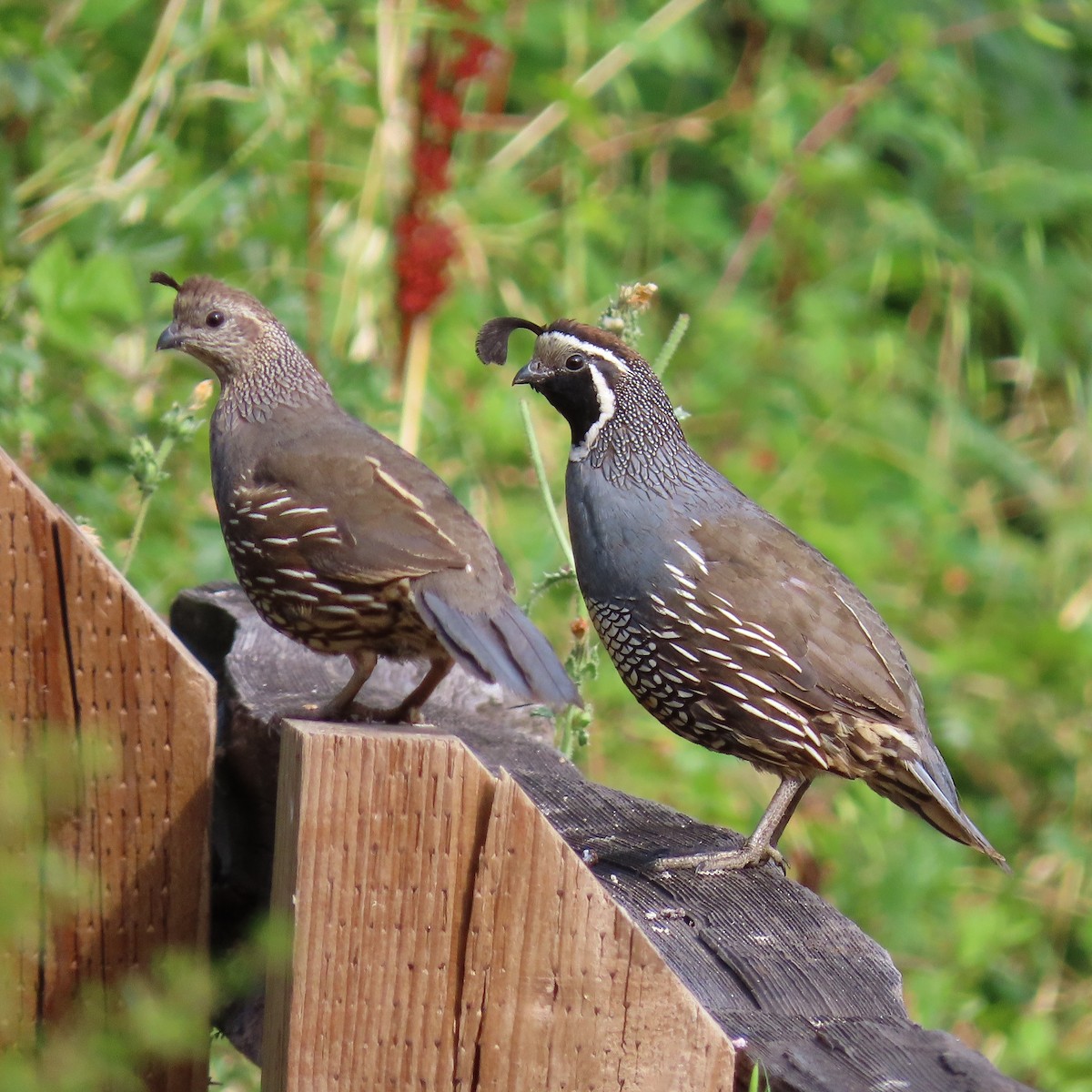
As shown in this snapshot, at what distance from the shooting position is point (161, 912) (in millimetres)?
1683

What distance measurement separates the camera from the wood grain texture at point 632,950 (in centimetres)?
145

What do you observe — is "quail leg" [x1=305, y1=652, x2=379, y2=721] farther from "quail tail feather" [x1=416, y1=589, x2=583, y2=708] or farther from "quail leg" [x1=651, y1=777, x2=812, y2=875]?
"quail leg" [x1=651, y1=777, x2=812, y2=875]

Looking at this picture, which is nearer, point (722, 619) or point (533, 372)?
point (722, 619)

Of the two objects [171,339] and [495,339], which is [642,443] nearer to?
[495,339]

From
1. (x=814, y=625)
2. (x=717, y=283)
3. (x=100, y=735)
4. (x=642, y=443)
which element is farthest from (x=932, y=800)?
(x=717, y=283)

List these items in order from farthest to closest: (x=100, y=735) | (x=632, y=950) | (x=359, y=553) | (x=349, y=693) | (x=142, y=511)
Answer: (x=359, y=553)
(x=349, y=693)
(x=142, y=511)
(x=100, y=735)
(x=632, y=950)

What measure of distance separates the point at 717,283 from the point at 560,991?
4464mm

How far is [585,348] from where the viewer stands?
3133 millimetres

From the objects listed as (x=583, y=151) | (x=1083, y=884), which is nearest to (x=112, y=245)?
(x=583, y=151)

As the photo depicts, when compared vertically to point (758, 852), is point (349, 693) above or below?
above

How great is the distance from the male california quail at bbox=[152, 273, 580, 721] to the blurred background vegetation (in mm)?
436

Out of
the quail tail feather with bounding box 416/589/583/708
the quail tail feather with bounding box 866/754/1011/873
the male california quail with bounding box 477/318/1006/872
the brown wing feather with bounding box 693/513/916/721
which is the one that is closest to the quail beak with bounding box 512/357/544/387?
the male california quail with bounding box 477/318/1006/872

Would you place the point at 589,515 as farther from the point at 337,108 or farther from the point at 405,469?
the point at 337,108

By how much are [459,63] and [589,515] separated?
73.3 inches
